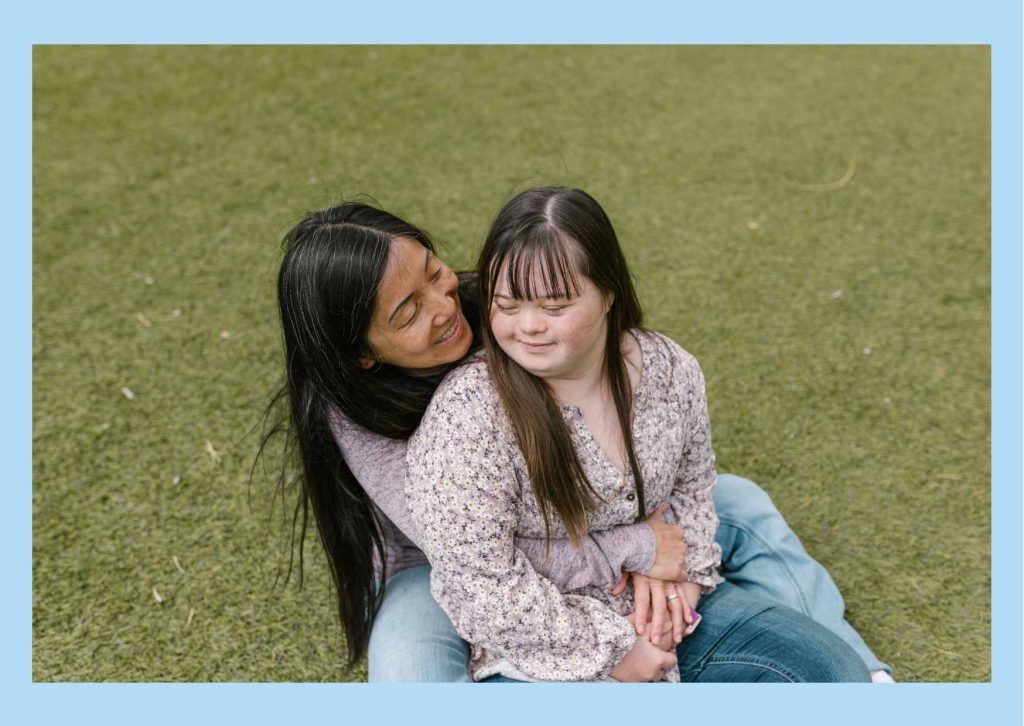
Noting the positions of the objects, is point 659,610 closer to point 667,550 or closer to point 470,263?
point 667,550

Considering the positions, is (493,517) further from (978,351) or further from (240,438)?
(978,351)

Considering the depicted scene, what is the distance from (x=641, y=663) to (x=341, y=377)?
81 centimetres

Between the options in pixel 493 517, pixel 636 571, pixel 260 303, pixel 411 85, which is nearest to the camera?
pixel 493 517

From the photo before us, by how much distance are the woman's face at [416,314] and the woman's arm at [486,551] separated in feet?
0.23

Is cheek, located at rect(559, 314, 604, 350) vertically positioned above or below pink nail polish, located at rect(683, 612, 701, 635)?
above

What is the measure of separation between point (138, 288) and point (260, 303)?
0.51 metres

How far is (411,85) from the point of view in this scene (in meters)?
4.77

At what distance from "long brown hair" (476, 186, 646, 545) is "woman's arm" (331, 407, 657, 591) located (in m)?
0.05

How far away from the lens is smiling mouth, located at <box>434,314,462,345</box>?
1.69 m

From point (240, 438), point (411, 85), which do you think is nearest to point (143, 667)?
point (240, 438)

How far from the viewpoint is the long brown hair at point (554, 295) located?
1.54 meters

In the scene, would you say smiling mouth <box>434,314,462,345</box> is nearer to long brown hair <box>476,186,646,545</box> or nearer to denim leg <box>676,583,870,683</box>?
long brown hair <box>476,186,646,545</box>

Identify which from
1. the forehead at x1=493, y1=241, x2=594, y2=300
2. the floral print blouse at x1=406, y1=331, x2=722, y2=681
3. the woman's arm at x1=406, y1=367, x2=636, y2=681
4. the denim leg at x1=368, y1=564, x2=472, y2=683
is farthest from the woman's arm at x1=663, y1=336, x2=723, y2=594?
the denim leg at x1=368, y1=564, x2=472, y2=683

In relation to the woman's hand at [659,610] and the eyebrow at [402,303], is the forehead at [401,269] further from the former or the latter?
the woman's hand at [659,610]
